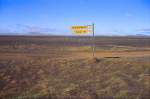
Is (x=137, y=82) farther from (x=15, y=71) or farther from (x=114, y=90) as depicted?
(x=15, y=71)

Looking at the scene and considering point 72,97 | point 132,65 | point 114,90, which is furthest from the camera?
point 132,65

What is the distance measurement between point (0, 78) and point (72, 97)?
426 cm

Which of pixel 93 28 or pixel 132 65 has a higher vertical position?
pixel 93 28

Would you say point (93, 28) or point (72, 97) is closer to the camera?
point (72, 97)

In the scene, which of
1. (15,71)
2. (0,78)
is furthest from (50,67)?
(0,78)

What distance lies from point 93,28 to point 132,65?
315 centimetres

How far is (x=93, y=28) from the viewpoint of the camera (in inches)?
552

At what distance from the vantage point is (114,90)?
381 inches

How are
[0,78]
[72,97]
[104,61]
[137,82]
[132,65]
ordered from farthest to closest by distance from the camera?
[104,61], [132,65], [0,78], [137,82], [72,97]

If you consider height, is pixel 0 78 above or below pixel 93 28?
below

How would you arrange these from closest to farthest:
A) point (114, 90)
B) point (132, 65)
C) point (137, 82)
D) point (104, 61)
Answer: point (114, 90) → point (137, 82) → point (132, 65) → point (104, 61)

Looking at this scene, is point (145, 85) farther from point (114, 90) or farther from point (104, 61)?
point (104, 61)

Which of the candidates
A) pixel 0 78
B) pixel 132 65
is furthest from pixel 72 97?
pixel 132 65

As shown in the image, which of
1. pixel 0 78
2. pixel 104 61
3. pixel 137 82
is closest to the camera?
pixel 137 82
